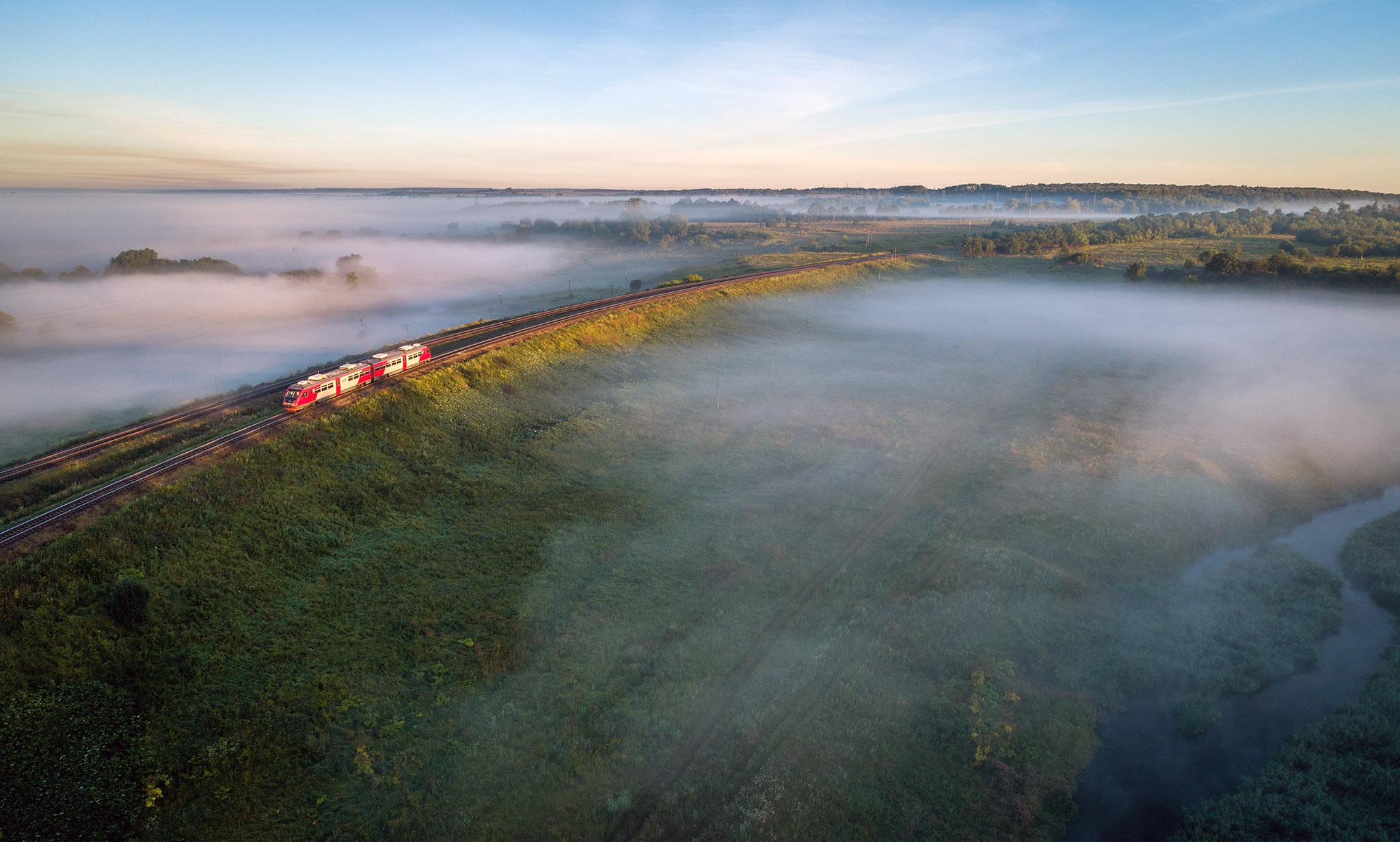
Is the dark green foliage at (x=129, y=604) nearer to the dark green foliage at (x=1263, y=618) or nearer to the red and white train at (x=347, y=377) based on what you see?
the red and white train at (x=347, y=377)

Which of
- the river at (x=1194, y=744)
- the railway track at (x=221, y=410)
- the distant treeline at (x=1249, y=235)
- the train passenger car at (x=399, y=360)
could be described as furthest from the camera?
the distant treeline at (x=1249, y=235)

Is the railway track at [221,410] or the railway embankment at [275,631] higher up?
the railway track at [221,410]

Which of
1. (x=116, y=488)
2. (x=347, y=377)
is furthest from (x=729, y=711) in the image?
(x=347, y=377)

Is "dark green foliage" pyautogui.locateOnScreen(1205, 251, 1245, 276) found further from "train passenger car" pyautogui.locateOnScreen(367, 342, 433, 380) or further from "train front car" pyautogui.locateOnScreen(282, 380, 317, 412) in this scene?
"train front car" pyautogui.locateOnScreen(282, 380, 317, 412)

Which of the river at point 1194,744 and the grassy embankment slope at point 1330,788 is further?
the river at point 1194,744

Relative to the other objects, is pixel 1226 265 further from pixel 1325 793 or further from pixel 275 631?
pixel 275 631

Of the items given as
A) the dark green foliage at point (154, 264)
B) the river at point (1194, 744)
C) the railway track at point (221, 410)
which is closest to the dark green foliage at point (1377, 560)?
the river at point (1194, 744)
